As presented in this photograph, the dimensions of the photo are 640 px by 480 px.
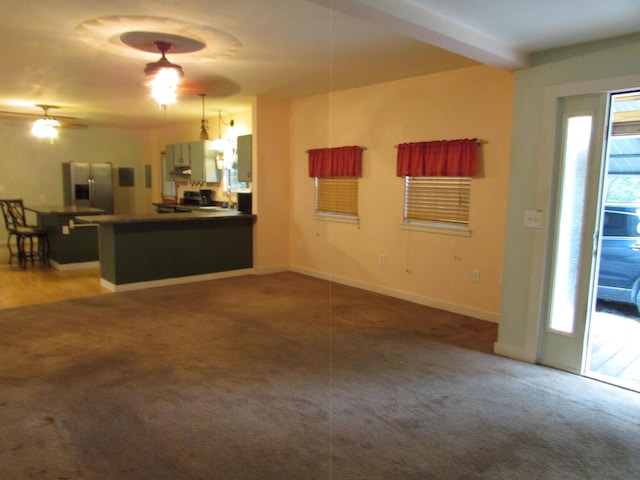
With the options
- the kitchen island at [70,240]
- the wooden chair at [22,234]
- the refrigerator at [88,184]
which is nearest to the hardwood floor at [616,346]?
the kitchen island at [70,240]

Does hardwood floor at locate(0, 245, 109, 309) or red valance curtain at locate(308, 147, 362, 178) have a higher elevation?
red valance curtain at locate(308, 147, 362, 178)

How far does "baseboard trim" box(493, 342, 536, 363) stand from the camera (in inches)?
144

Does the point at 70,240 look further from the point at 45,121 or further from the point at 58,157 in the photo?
the point at 58,157

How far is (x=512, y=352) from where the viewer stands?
3.74 m

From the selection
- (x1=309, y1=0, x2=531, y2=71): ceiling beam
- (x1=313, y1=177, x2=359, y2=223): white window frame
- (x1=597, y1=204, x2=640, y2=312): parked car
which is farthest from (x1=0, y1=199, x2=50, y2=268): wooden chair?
(x1=597, y1=204, x2=640, y2=312): parked car

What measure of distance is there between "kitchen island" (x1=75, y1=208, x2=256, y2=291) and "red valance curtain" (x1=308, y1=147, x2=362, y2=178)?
1.28 meters

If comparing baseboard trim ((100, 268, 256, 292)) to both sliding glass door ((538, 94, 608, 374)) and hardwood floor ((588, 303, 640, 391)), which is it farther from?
hardwood floor ((588, 303, 640, 391))

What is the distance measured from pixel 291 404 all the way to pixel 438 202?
2993 mm

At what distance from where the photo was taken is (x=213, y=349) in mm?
3812

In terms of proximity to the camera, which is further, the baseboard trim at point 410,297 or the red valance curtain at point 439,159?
the baseboard trim at point 410,297

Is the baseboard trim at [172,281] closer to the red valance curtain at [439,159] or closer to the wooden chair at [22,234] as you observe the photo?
the wooden chair at [22,234]

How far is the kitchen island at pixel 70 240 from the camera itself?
681 cm

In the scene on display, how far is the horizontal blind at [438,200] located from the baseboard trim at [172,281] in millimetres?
2758

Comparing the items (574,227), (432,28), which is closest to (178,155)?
(432,28)
